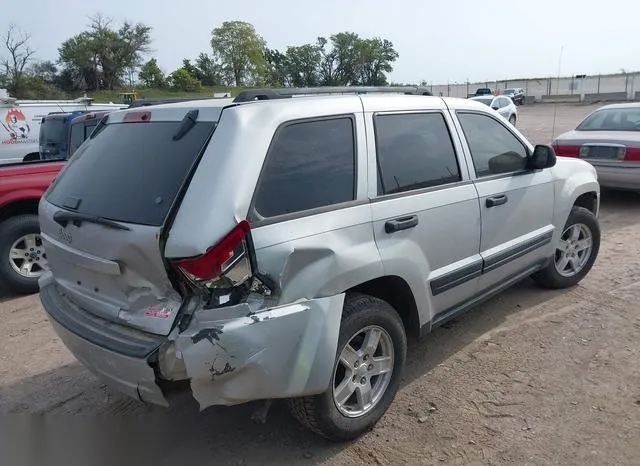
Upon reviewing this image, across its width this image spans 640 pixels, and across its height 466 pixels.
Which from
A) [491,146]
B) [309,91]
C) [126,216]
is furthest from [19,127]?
[491,146]

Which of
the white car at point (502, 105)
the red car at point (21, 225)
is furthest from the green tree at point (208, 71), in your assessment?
the red car at point (21, 225)

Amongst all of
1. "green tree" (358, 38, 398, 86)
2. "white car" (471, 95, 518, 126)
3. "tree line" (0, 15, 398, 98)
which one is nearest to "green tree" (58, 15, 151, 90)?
"tree line" (0, 15, 398, 98)

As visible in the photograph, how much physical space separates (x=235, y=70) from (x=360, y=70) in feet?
67.4

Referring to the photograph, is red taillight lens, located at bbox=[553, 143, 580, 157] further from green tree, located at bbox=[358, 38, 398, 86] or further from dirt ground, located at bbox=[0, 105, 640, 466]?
green tree, located at bbox=[358, 38, 398, 86]

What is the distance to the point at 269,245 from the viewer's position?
7.97ft

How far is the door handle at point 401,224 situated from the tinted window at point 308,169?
0.26 meters

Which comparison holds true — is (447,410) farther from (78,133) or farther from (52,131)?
(52,131)

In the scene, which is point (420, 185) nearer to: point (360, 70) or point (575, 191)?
point (575, 191)

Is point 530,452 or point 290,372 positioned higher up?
point 290,372

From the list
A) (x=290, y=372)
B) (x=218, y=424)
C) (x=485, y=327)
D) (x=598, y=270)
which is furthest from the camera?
(x=598, y=270)

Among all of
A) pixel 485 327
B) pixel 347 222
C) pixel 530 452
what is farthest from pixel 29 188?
pixel 530 452

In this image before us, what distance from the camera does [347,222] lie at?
2781 mm

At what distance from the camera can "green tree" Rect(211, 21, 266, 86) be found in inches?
3457

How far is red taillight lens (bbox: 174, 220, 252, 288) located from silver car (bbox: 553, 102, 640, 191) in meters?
7.40
